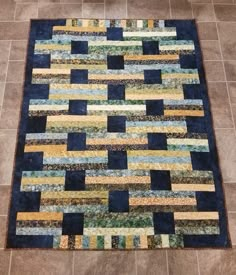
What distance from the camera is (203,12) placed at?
9.75 feet

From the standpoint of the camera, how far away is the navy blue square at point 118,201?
219 cm

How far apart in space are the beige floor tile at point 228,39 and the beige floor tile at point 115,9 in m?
0.74

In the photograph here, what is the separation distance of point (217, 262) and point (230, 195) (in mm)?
402

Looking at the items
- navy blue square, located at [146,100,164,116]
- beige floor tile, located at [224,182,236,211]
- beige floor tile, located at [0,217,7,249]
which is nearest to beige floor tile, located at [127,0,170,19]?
navy blue square, located at [146,100,164,116]

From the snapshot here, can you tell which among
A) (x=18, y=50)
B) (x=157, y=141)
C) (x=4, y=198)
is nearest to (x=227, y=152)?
(x=157, y=141)

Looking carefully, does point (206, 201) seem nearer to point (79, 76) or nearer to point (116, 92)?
point (116, 92)

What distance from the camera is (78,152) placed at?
2367mm

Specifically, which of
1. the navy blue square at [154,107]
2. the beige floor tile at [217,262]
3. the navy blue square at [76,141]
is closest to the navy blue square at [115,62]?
the navy blue square at [154,107]

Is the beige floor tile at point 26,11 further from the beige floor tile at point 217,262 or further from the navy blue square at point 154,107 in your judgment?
the beige floor tile at point 217,262

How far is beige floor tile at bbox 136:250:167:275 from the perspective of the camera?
6.66 ft

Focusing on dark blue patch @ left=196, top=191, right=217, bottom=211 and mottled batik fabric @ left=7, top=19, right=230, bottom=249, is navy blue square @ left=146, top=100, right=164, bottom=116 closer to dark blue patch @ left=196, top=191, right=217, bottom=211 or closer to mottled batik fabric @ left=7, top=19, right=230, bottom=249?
mottled batik fabric @ left=7, top=19, right=230, bottom=249

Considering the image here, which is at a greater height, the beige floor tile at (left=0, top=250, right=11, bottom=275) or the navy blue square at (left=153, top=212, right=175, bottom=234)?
the navy blue square at (left=153, top=212, right=175, bottom=234)

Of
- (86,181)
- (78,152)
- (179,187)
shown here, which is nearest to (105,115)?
(78,152)

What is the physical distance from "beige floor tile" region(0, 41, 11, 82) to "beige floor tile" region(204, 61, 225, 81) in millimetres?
1396
